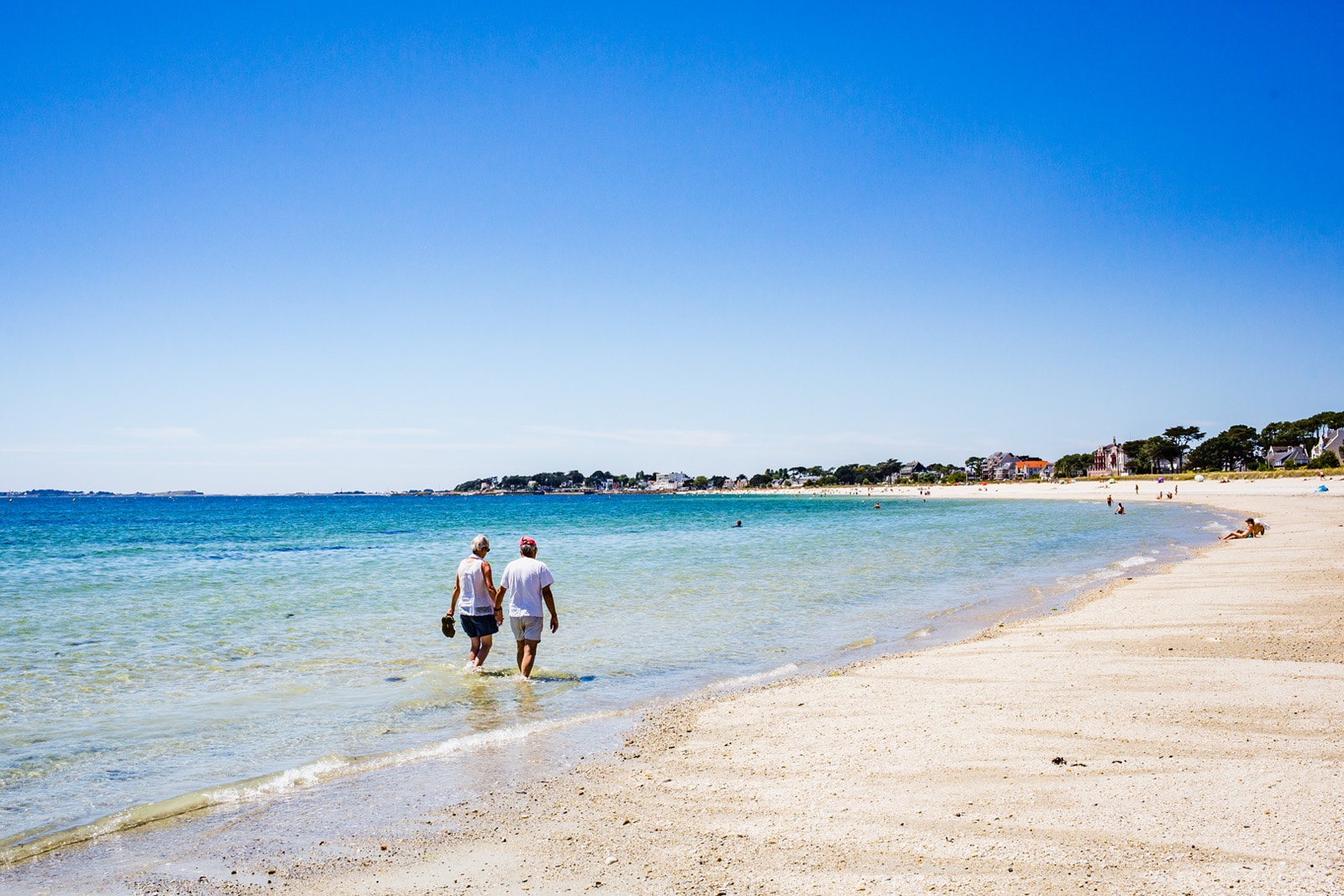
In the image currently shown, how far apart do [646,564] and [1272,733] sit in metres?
23.2

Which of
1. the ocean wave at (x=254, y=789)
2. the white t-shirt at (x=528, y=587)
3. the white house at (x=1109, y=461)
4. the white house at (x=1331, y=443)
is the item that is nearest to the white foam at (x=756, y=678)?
the ocean wave at (x=254, y=789)

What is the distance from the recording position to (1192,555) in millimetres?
24438

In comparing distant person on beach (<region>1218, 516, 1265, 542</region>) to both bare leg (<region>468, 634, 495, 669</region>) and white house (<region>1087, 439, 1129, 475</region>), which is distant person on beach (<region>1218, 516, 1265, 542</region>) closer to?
bare leg (<region>468, 634, 495, 669</region>)

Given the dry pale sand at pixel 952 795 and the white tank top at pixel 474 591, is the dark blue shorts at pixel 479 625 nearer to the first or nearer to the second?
the white tank top at pixel 474 591

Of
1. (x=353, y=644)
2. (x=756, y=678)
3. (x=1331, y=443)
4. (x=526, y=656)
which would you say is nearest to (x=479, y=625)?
(x=526, y=656)

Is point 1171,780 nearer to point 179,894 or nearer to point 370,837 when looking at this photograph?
point 370,837

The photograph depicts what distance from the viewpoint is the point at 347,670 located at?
1143 cm

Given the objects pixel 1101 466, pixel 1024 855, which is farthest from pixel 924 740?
pixel 1101 466

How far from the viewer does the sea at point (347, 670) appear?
6.14 m

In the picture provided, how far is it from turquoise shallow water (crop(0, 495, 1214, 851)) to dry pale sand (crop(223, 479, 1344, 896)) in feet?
7.48

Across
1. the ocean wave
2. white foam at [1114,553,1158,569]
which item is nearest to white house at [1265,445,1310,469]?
white foam at [1114,553,1158,569]

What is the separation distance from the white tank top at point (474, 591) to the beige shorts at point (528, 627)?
1.68 feet

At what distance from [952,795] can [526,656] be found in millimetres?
6744

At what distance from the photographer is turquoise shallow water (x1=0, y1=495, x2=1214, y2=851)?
7.56 m
